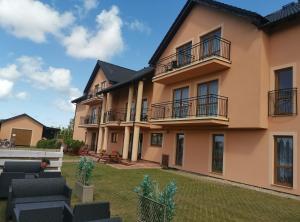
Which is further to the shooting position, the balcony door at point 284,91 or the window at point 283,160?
the balcony door at point 284,91

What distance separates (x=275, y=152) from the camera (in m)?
11.2

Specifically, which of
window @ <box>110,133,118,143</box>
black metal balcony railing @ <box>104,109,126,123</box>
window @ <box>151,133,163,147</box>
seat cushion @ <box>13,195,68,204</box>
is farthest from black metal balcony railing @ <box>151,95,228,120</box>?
seat cushion @ <box>13,195,68,204</box>

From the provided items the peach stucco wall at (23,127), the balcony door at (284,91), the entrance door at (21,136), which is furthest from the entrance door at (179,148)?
the peach stucco wall at (23,127)

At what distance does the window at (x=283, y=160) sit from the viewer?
10699mm

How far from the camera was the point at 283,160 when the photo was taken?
1097 cm

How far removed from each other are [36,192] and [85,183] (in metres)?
1.93

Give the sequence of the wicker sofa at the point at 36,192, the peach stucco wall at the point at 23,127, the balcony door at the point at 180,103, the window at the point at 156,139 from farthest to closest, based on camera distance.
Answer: the peach stucco wall at the point at 23,127, the window at the point at 156,139, the balcony door at the point at 180,103, the wicker sofa at the point at 36,192

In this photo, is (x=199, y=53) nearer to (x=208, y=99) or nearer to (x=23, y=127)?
(x=208, y=99)

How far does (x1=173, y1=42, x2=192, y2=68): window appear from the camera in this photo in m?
16.5

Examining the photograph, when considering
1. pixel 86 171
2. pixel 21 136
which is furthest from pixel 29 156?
pixel 21 136

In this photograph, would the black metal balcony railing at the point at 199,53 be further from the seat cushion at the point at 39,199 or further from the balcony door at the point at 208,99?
the seat cushion at the point at 39,199

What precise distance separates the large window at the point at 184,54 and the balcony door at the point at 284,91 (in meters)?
5.94

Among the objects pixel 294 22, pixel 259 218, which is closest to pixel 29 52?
pixel 294 22

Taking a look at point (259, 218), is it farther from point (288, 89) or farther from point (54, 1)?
point (54, 1)
